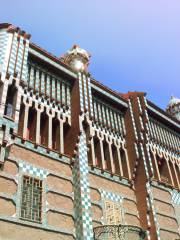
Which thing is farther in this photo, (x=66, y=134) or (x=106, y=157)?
(x=106, y=157)

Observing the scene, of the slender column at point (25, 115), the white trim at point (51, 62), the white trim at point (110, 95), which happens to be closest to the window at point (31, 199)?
the slender column at point (25, 115)

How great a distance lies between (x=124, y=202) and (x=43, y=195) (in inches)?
132

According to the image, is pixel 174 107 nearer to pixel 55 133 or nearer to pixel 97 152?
pixel 97 152

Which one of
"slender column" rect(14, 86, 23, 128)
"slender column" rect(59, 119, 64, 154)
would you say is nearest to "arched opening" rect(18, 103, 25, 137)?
"slender column" rect(14, 86, 23, 128)

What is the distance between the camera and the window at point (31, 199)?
911 centimetres

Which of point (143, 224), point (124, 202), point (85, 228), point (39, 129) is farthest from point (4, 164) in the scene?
point (143, 224)

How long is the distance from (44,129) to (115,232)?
156 inches

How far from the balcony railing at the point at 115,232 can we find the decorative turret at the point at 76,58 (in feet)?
26.1

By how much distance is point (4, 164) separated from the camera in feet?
30.6

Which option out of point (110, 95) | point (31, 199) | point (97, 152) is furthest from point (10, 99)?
point (110, 95)

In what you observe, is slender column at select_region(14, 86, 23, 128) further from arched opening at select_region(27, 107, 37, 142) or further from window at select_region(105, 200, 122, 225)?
window at select_region(105, 200, 122, 225)

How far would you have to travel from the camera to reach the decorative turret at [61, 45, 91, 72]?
1562cm

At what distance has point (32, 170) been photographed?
9.91 metres

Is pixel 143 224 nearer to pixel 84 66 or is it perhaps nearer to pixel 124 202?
pixel 124 202
